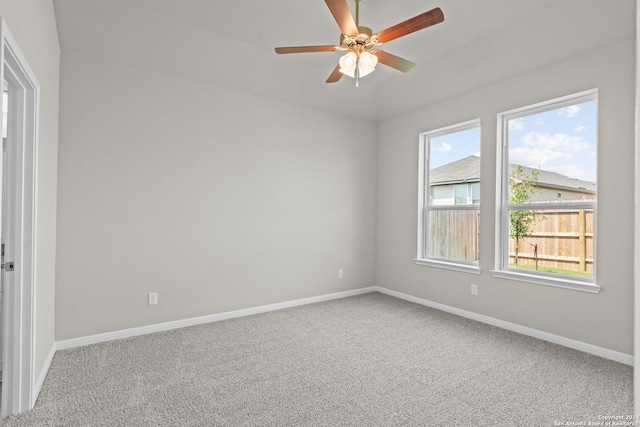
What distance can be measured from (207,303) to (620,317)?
3.82 m

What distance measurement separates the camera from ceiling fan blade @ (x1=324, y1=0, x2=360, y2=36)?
201cm

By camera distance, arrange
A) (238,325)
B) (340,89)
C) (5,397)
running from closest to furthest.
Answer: (5,397), (238,325), (340,89)

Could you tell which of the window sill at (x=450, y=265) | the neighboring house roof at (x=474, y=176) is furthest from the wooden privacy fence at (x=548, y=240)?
the neighboring house roof at (x=474, y=176)

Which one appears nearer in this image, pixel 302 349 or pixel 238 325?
pixel 302 349

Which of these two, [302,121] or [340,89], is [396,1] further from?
[302,121]

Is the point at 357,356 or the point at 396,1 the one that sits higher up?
the point at 396,1

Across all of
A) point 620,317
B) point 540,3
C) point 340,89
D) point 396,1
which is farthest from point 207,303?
point 540,3

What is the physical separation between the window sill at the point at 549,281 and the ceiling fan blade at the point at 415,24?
8.42 ft

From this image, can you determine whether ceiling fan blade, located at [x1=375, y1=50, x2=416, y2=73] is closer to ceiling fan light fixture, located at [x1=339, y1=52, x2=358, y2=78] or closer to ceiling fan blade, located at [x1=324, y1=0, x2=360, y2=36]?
ceiling fan light fixture, located at [x1=339, y1=52, x2=358, y2=78]

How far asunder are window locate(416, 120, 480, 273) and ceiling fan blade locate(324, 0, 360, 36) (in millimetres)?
2269

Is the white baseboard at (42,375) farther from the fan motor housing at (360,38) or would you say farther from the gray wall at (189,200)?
the fan motor housing at (360,38)

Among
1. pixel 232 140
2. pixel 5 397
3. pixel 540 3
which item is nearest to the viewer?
pixel 5 397

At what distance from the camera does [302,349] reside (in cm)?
300

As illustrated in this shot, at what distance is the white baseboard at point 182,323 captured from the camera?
3.01 metres
